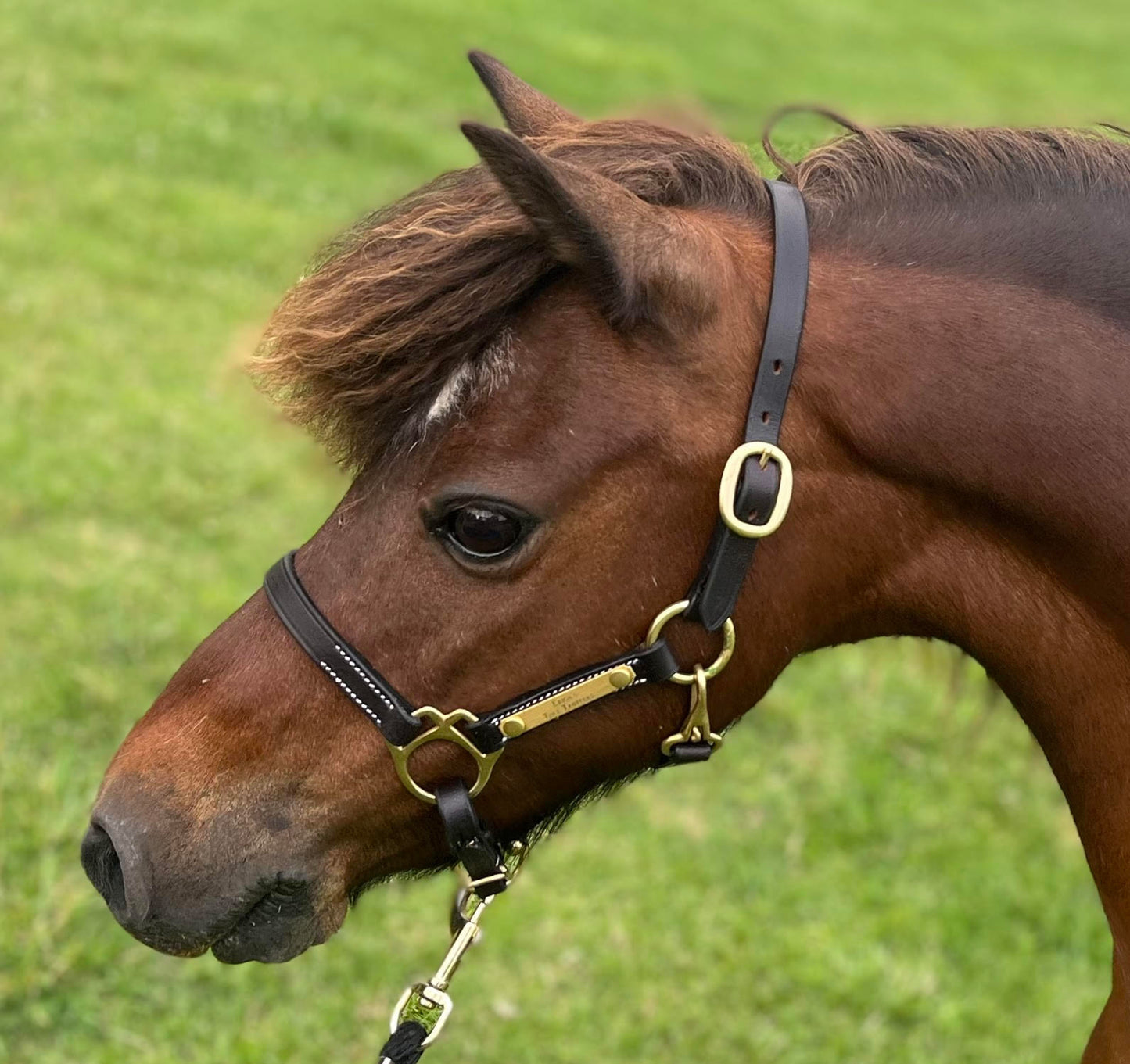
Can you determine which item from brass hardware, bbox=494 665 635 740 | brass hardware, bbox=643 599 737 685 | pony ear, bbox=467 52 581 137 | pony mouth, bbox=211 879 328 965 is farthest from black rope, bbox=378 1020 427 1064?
pony ear, bbox=467 52 581 137

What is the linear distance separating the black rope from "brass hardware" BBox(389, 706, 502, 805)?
441 mm

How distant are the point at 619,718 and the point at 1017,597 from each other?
63 cm

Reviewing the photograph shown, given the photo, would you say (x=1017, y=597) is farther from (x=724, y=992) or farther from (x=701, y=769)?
(x=701, y=769)

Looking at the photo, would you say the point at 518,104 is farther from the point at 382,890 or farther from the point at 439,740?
the point at 382,890

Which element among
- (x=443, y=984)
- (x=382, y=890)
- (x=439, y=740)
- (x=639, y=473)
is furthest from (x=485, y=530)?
(x=382, y=890)

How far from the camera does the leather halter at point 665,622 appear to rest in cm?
182

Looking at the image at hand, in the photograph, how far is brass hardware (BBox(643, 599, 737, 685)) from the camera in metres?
1.87

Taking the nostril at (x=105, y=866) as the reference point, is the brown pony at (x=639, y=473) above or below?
above

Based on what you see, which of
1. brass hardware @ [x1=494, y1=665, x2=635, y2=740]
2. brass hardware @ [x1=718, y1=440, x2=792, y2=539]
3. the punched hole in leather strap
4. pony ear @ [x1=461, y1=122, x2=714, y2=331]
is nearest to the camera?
pony ear @ [x1=461, y1=122, x2=714, y2=331]

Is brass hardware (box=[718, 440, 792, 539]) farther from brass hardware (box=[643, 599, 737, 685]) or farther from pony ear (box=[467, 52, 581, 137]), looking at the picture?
pony ear (box=[467, 52, 581, 137])

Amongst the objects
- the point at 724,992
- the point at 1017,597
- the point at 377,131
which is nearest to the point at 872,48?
the point at 377,131

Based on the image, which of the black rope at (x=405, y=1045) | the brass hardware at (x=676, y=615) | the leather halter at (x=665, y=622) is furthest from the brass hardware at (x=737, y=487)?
the black rope at (x=405, y=1045)

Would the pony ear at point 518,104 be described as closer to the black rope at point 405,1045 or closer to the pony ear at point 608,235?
the pony ear at point 608,235

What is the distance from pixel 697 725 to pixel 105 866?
0.94m
